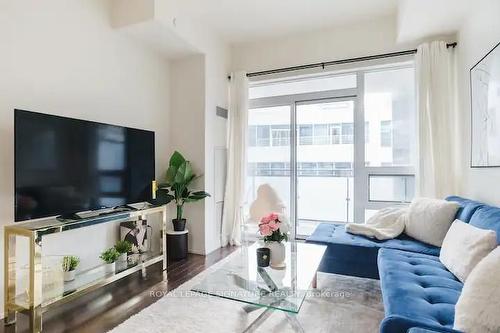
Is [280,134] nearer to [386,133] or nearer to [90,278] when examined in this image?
[386,133]

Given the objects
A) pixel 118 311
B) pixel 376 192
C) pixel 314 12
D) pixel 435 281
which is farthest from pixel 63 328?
pixel 314 12

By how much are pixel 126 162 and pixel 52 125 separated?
0.76 meters

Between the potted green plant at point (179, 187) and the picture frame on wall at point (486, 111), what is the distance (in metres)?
2.86

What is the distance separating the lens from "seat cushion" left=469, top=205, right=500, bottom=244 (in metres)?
1.74

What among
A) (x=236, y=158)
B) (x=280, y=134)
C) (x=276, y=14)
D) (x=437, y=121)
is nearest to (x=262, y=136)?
(x=280, y=134)

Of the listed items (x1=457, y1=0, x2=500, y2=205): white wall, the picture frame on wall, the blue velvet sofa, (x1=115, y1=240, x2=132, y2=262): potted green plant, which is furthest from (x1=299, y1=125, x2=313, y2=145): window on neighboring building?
(x1=115, y1=240, x2=132, y2=262): potted green plant

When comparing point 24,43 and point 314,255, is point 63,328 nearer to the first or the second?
point 314,255

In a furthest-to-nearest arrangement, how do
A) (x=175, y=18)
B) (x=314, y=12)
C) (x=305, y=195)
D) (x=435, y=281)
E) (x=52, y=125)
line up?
(x=305, y=195)
(x=314, y=12)
(x=175, y=18)
(x=52, y=125)
(x=435, y=281)

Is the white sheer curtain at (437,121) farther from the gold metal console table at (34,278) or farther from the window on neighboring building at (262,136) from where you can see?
the gold metal console table at (34,278)

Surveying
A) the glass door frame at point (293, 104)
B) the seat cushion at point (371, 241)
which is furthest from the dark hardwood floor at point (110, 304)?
the glass door frame at point (293, 104)

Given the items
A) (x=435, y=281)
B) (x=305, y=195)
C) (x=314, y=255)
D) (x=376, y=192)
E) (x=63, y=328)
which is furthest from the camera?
(x=305, y=195)

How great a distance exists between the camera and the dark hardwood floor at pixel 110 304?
1.99m

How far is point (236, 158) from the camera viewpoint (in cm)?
406

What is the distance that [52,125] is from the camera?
2145mm
